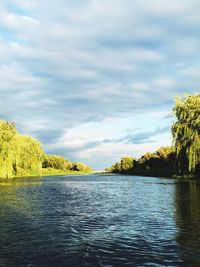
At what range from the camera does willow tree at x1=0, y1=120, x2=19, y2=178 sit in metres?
67.0

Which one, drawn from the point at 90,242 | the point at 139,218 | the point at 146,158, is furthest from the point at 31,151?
the point at 90,242

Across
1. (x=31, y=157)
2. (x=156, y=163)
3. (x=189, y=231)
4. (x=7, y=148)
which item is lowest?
(x=189, y=231)

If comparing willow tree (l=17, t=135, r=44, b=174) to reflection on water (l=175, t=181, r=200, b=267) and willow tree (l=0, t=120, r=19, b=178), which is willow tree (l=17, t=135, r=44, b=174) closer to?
willow tree (l=0, t=120, r=19, b=178)

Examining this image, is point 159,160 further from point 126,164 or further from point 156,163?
point 126,164

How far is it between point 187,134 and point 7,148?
104ft

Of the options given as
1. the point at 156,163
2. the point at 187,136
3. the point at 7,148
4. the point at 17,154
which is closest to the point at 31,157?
the point at 17,154

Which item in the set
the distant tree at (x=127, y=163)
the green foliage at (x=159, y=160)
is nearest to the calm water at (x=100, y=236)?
the green foliage at (x=159, y=160)

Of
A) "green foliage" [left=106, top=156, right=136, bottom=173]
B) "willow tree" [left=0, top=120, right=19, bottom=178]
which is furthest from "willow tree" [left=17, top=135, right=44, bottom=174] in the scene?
"green foliage" [left=106, top=156, right=136, bottom=173]

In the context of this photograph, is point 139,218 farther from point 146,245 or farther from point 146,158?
point 146,158

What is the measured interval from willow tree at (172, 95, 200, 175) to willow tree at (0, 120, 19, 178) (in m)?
29.5

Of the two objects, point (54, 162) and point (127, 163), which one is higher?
point (54, 162)

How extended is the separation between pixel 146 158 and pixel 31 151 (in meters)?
61.5

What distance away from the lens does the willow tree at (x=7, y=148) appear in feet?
220

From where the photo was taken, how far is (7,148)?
6769 centimetres
